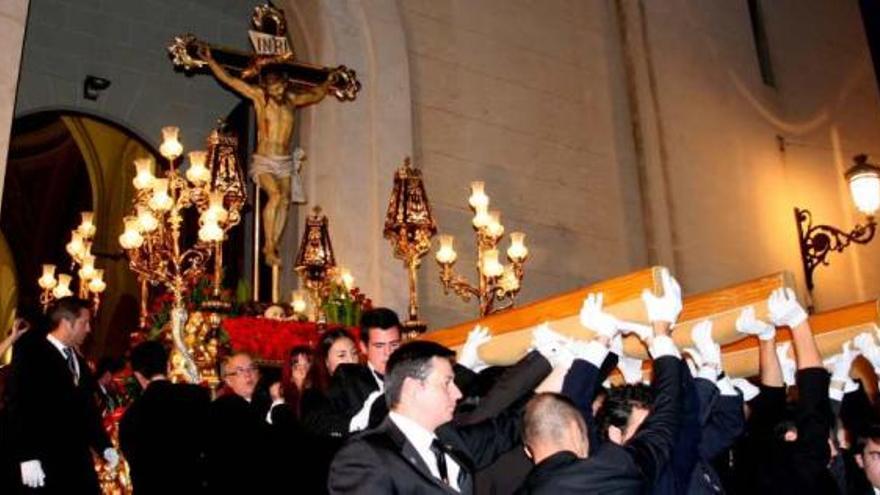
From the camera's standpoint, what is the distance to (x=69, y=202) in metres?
14.6

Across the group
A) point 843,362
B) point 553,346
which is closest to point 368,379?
point 553,346

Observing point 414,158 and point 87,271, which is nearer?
point 87,271

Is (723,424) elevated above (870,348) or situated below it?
below

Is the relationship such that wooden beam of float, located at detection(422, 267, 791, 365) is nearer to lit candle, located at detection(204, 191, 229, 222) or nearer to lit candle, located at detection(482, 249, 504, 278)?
lit candle, located at detection(204, 191, 229, 222)

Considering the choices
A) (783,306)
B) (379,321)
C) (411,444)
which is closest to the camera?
(411,444)

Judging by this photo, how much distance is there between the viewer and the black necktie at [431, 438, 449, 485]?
9.51ft

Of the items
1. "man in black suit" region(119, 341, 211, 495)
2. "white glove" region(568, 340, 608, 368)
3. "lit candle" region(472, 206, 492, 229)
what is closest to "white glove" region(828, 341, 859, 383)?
"white glove" region(568, 340, 608, 368)

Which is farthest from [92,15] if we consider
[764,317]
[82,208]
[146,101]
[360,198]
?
[764,317]

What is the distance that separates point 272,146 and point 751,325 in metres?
5.89

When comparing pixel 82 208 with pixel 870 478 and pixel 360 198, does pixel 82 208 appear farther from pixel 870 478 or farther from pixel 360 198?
pixel 870 478

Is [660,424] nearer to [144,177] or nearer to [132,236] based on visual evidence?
[132,236]

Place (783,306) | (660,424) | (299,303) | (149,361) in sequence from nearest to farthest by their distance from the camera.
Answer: (660,424) → (783,306) → (149,361) → (299,303)

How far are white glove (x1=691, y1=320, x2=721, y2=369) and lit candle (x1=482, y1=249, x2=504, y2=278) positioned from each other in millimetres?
4018

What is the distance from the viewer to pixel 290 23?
10172 mm
